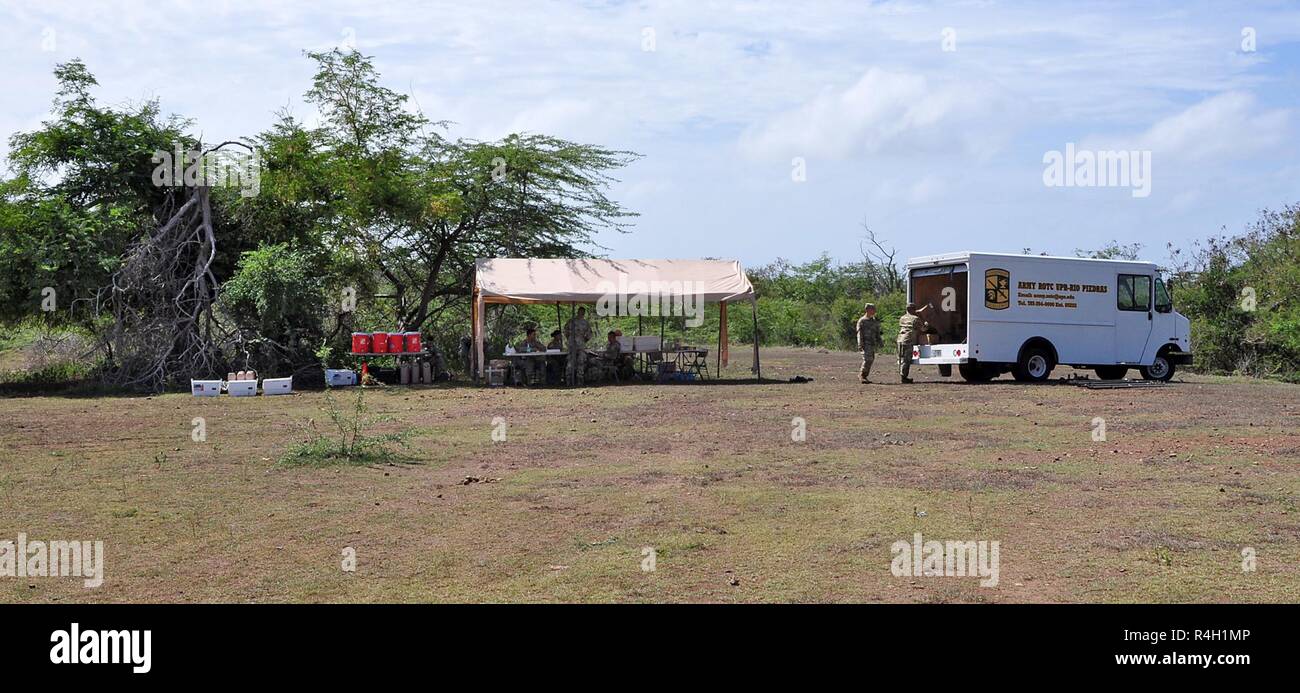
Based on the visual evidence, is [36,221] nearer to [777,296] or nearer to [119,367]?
[119,367]

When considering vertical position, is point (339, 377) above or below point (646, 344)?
below

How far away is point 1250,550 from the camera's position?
7965 mm

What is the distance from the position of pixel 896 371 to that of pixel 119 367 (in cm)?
1734

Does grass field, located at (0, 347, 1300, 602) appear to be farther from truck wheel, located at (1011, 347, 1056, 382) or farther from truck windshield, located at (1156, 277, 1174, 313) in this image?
truck windshield, located at (1156, 277, 1174, 313)

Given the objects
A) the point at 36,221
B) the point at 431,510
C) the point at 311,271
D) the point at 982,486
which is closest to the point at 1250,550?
the point at 982,486

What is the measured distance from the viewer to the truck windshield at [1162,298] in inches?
972

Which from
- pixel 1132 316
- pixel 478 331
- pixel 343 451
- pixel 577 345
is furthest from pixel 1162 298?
pixel 343 451

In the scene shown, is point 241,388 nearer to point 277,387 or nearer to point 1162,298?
point 277,387

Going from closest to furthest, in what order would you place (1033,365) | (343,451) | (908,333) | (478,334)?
(343,451) → (908,333) → (1033,365) → (478,334)

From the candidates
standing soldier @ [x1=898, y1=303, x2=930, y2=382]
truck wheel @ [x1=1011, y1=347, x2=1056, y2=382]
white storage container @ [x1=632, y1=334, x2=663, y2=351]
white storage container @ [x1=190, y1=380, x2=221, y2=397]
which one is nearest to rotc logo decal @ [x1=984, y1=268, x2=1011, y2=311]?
truck wheel @ [x1=1011, y1=347, x2=1056, y2=382]

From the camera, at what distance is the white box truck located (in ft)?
75.4

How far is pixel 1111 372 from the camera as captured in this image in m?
25.8
